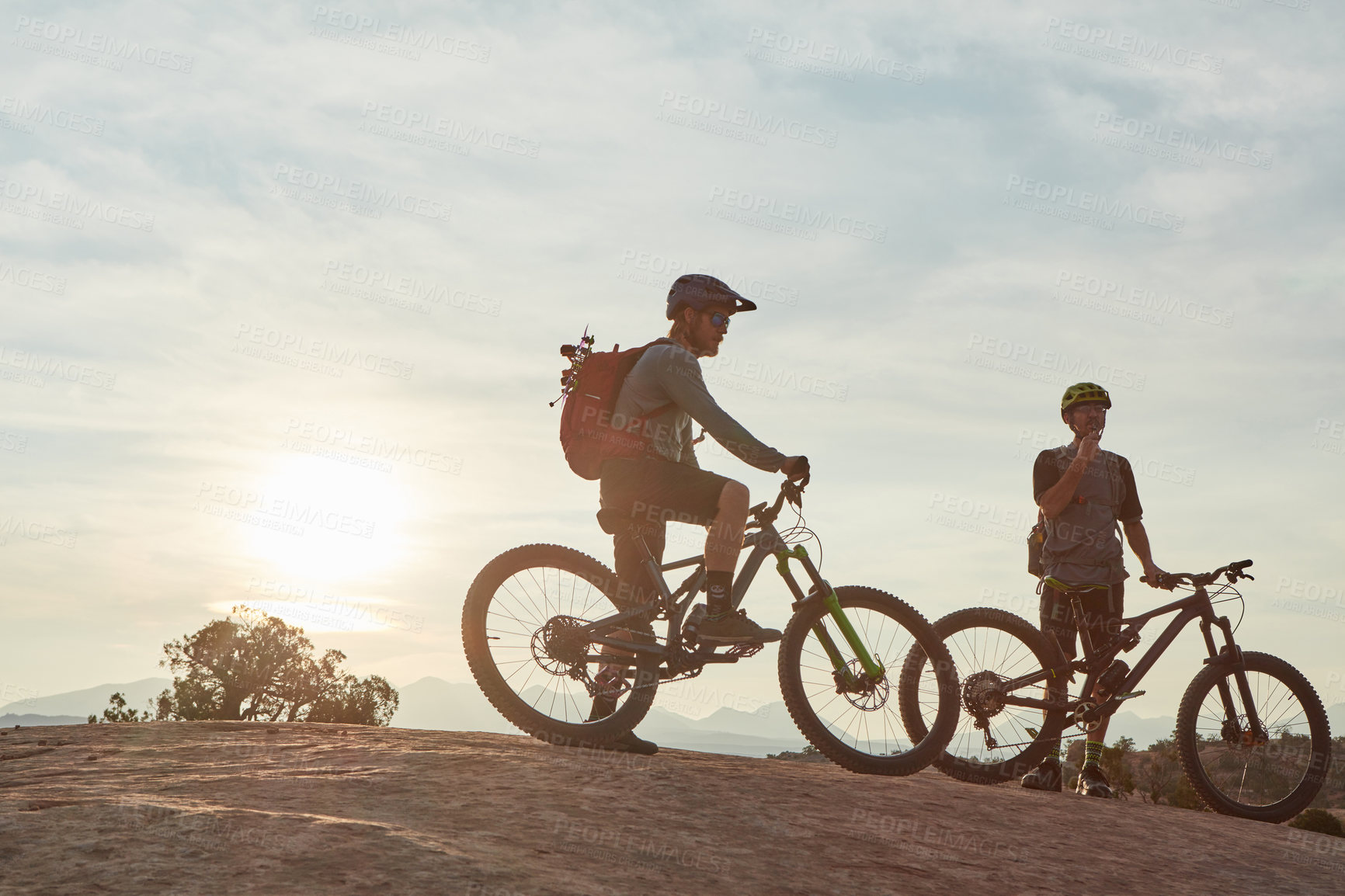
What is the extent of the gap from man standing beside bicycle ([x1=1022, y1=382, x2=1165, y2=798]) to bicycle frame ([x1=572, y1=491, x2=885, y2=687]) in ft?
6.12

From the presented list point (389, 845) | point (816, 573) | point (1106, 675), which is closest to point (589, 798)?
point (389, 845)

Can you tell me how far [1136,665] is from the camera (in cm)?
675

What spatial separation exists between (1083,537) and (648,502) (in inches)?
128

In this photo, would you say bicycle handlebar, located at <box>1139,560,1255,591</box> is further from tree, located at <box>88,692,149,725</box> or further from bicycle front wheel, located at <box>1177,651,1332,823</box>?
tree, located at <box>88,692,149,725</box>

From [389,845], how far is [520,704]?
2.50 metres

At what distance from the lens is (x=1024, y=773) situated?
6.72 m

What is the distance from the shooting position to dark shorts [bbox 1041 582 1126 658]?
687 centimetres

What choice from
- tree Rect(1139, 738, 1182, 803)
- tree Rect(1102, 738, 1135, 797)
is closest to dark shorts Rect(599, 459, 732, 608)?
tree Rect(1102, 738, 1135, 797)

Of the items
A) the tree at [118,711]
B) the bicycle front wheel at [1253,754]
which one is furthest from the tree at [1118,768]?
the tree at [118,711]

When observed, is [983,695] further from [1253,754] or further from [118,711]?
[118,711]

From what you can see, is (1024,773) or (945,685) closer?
(945,685)

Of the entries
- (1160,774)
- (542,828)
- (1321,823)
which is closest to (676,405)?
(542,828)

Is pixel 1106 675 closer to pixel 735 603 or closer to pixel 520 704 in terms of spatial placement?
pixel 735 603

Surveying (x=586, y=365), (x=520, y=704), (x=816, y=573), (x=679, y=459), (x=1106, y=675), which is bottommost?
(x=520, y=704)
